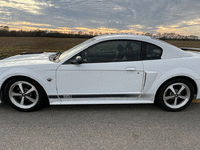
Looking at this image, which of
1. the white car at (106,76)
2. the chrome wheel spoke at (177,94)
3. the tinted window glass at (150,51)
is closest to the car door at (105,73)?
the white car at (106,76)

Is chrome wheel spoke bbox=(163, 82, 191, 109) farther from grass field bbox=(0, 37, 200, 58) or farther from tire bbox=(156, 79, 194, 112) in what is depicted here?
grass field bbox=(0, 37, 200, 58)

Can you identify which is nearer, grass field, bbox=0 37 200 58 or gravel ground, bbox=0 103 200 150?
gravel ground, bbox=0 103 200 150

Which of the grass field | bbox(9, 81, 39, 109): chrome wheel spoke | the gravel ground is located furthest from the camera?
the grass field

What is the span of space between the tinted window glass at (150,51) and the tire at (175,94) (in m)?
0.60

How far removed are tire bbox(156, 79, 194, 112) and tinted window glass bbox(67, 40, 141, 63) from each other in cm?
86

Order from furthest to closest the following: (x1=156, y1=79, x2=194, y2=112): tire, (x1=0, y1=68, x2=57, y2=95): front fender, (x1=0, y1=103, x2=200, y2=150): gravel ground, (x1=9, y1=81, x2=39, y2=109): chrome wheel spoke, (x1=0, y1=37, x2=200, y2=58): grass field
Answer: (x1=0, y1=37, x2=200, y2=58): grass field, (x1=156, y1=79, x2=194, y2=112): tire, (x1=9, y1=81, x2=39, y2=109): chrome wheel spoke, (x1=0, y1=68, x2=57, y2=95): front fender, (x1=0, y1=103, x2=200, y2=150): gravel ground

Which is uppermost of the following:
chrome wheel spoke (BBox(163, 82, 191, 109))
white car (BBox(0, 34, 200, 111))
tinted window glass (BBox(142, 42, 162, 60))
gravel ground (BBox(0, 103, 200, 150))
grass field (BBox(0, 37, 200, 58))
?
grass field (BBox(0, 37, 200, 58))

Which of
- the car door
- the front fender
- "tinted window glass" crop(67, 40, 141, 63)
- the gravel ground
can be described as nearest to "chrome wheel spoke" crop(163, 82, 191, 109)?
the gravel ground

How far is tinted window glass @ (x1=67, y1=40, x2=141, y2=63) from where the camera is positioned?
335cm

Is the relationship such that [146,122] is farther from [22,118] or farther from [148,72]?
[22,118]

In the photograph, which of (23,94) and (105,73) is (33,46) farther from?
(105,73)

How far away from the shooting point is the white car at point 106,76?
10.8 ft

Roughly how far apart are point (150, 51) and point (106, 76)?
1019 millimetres

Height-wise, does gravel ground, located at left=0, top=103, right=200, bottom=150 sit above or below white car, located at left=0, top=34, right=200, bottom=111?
below
